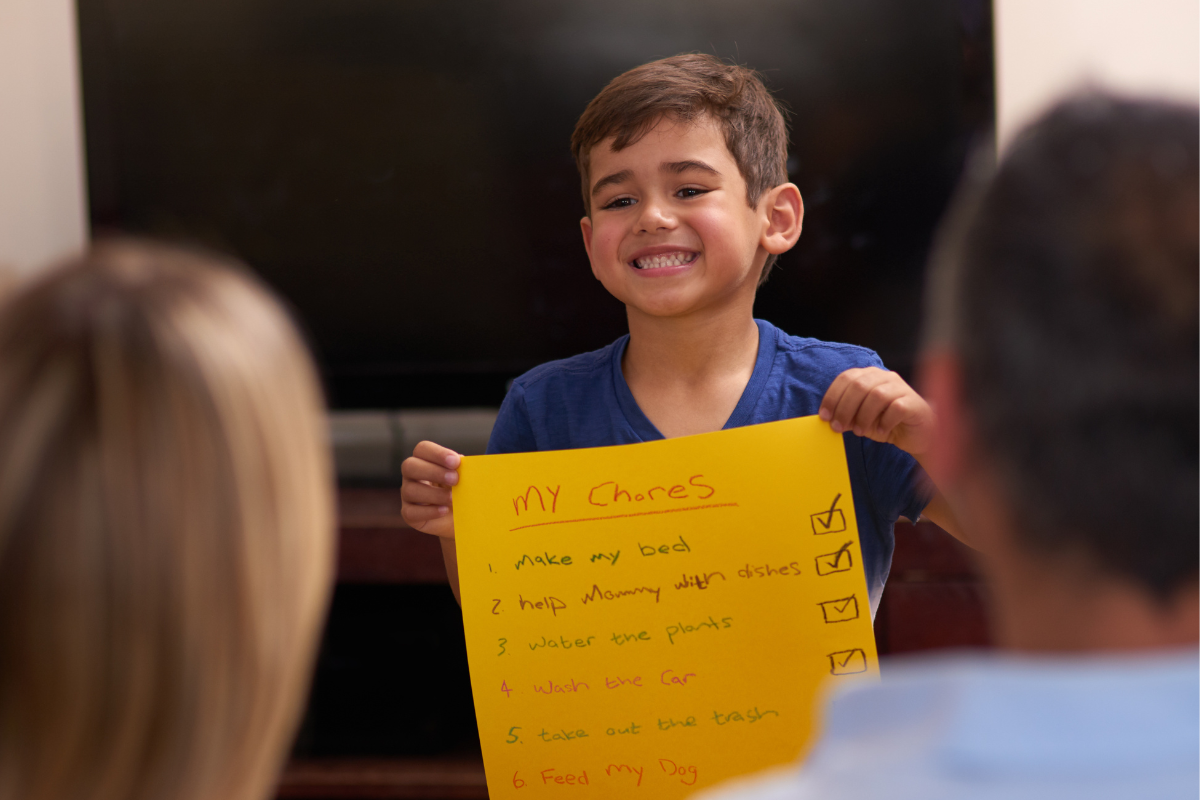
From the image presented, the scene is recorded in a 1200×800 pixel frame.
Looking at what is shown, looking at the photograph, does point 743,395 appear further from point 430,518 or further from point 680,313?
point 430,518

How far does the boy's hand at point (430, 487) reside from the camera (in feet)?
2.55

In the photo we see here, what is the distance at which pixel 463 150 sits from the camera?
5.42ft

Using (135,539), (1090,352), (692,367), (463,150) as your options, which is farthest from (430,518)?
(463,150)

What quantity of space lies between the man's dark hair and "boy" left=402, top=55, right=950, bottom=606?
1.48ft

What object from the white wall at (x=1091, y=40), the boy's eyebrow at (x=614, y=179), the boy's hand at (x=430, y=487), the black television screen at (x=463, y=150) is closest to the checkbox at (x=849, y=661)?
the boy's hand at (x=430, y=487)

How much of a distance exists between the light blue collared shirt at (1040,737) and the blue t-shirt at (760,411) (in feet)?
1.53

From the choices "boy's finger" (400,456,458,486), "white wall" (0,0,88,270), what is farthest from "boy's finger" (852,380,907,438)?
"white wall" (0,0,88,270)

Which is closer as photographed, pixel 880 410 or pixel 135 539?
pixel 135 539

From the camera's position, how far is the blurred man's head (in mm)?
304

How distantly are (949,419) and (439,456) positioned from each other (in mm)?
497

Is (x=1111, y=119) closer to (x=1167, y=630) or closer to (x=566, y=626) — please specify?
(x=1167, y=630)

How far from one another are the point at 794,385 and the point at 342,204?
1.11 meters

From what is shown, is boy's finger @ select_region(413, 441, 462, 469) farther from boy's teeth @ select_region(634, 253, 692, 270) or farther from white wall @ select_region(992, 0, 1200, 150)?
white wall @ select_region(992, 0, 1200, 150)

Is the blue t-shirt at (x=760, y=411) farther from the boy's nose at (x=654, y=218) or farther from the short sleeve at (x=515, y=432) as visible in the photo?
the boy's nose at (x=654, y=218)
